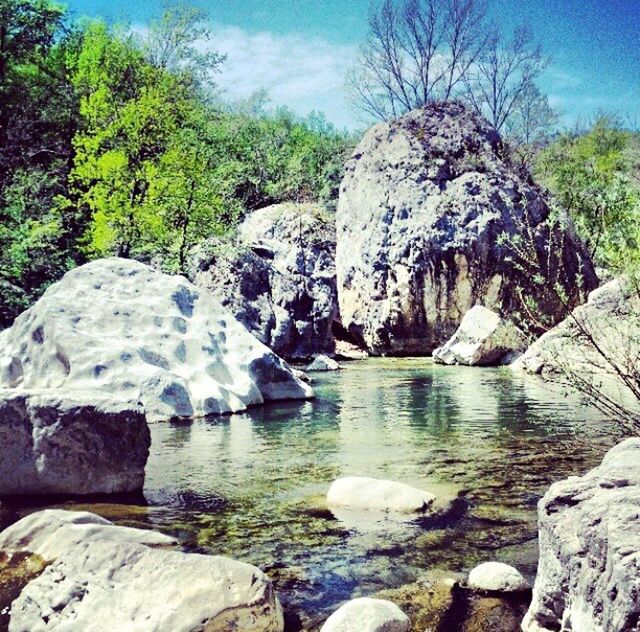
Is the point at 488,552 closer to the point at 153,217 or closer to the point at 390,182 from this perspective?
the point at 153,217

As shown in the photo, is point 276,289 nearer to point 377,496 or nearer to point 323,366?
point 323,366

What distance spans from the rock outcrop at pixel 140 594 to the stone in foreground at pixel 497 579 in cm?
141

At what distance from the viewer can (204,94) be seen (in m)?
49.5

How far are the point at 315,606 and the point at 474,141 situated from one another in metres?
29.5

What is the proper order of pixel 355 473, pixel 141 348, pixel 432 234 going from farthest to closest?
Result: pixel 432 234
pixel 141 348
pixel 355 473

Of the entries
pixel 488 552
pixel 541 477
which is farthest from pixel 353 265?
pixel 488 552

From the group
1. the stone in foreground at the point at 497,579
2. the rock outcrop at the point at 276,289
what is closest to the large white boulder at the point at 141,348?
the stone in foreground at the point at 497,579

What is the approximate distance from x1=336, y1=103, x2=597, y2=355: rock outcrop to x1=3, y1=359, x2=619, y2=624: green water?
1371 cm

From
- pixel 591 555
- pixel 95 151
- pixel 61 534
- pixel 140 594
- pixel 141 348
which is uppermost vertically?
pixel 95 151

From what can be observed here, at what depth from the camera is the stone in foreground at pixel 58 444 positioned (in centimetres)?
725

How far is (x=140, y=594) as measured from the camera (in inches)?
165

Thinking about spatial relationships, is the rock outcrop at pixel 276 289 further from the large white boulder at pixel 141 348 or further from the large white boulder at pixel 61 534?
the large white boulder at pixel 61 534

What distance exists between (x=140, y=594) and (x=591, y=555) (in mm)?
2445

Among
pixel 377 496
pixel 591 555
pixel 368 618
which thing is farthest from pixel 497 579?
pixel 377 496
